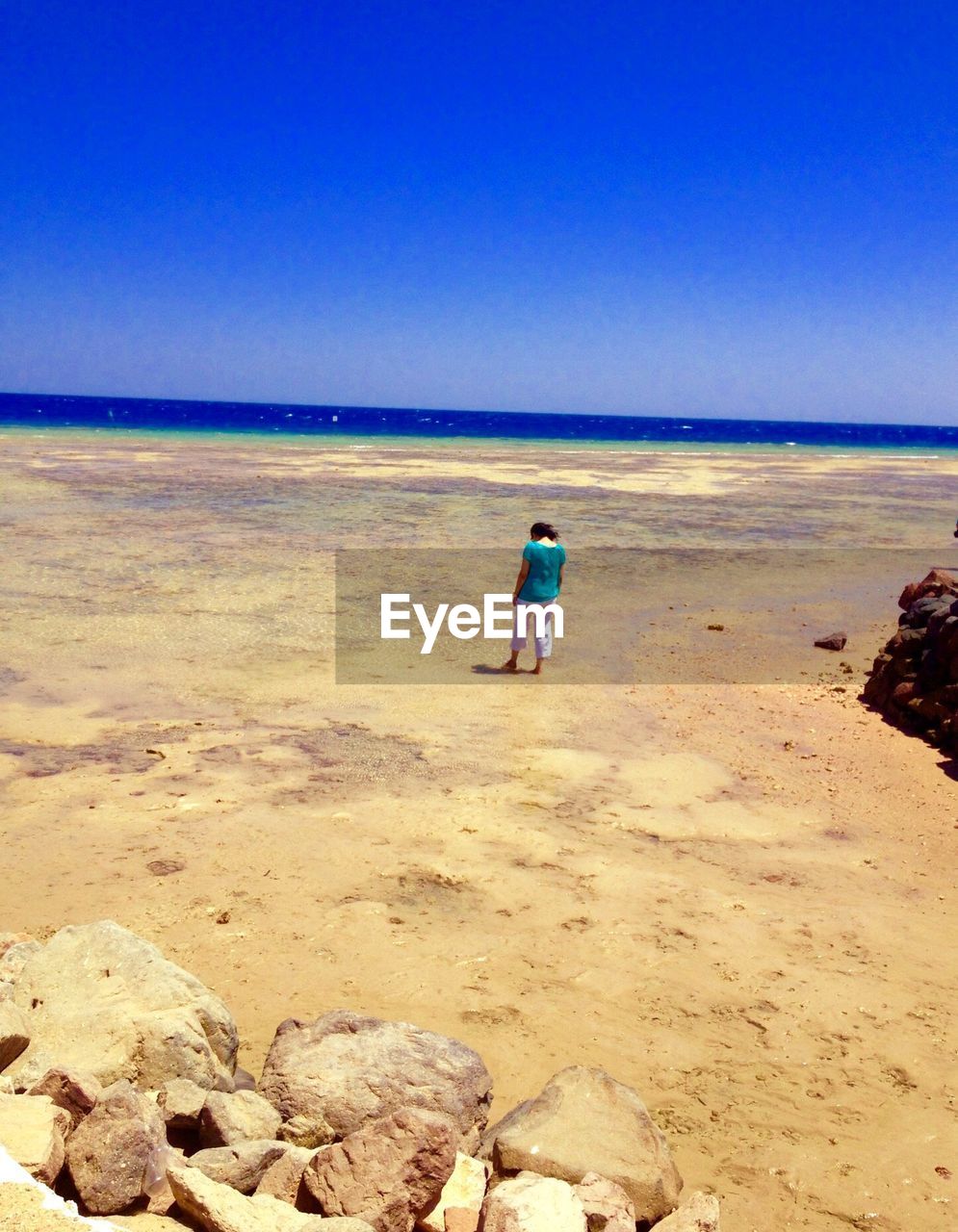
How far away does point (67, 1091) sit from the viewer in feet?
10.7

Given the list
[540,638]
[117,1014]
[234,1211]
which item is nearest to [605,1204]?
[234,1211]

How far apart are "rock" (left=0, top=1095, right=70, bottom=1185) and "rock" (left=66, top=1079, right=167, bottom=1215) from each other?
65 mm

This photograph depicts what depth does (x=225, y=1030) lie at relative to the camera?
12.9 feet

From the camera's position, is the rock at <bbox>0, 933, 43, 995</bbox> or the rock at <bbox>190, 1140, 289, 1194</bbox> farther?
the rock at <bbox>0, 933, 43, 995</bbox>

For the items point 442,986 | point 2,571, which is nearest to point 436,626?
point 2,571

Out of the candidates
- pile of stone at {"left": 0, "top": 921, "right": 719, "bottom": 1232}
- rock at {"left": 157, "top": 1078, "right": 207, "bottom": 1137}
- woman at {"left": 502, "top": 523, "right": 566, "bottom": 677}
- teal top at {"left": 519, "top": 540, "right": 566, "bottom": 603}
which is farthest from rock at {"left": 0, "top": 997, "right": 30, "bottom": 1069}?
teal top at {"left": 519, "top": 540, "right": 566, "bottom": 603}

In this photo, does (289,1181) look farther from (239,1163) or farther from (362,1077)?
(362,1077)

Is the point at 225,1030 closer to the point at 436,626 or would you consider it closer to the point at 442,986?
the point at 442,986

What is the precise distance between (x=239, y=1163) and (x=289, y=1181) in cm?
17

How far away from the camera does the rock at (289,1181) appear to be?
3.12 m

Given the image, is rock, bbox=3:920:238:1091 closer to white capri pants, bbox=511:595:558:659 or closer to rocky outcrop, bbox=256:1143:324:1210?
rocky outcrop, bbox=256:1143:324:1210
